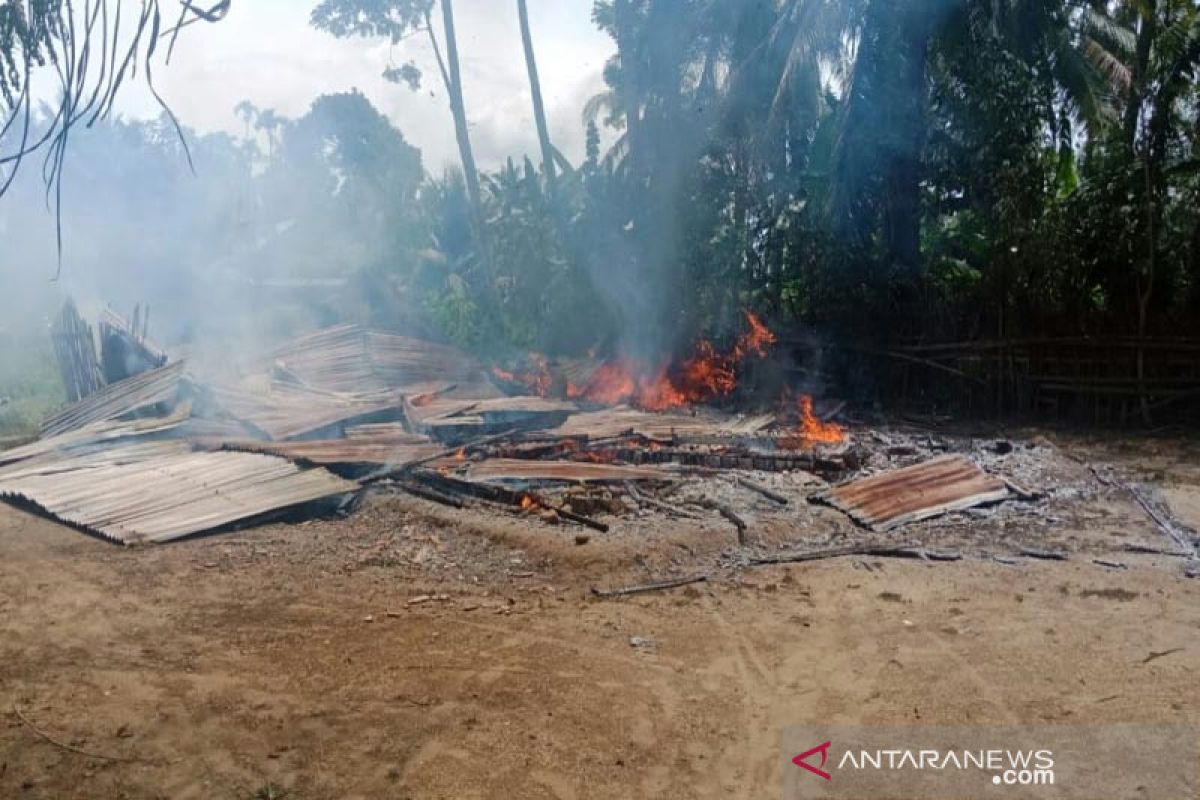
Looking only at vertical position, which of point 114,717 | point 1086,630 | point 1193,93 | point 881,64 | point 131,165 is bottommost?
point 1086,630

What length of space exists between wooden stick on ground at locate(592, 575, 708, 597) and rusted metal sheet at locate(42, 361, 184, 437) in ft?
29.1

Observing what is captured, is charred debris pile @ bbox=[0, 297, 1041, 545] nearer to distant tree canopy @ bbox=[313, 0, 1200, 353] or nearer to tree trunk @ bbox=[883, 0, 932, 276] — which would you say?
distant tree canopy @ bbox=[313, 0, 1200, 353]

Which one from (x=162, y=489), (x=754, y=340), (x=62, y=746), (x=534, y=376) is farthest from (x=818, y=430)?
(x=62, y=746)

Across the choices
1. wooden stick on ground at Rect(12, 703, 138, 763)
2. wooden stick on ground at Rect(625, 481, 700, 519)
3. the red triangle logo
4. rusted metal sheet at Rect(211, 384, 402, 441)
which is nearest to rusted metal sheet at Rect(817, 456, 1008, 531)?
wooden stick on ground at Rect(625, 481, 700, 519)

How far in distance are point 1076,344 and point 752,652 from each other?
874 cm

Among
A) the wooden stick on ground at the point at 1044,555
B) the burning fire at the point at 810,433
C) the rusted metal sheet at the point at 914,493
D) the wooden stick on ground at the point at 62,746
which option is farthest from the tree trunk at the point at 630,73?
the wooden stick on ground at the point at 62,746

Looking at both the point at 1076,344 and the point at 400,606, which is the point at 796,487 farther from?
the point at 1076,344

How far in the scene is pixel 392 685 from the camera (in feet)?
13.8

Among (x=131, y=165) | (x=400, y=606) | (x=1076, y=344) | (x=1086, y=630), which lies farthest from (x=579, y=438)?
(x=131, y=165)

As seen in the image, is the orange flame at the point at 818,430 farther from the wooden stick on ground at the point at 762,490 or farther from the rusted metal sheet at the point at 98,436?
the rusted metal sheet at the point at 98,436

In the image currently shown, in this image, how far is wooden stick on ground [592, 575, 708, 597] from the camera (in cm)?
Answer: 556

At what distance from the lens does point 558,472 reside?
8125 mm

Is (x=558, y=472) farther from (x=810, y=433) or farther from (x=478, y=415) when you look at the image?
(x=810, y=433)

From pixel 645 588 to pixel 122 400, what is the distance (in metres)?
9.95
